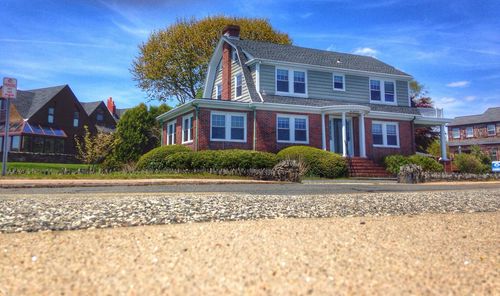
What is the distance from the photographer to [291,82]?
2222 centimetres

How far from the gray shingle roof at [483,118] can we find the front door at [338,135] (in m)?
31.6

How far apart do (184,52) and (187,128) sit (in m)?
15.1

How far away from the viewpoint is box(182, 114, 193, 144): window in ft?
67.4

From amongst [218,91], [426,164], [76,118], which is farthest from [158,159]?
[76,118]

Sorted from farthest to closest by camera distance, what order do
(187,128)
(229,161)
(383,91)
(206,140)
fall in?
(383,91)
(187,128)
(206,140)
(229,161)

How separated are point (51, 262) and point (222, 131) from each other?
16.8 m

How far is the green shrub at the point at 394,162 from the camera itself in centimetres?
2012

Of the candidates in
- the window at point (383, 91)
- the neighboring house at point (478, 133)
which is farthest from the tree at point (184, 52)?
the neighboring house at point (478, 133)

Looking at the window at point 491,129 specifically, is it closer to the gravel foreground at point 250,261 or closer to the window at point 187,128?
the window at point 187,128

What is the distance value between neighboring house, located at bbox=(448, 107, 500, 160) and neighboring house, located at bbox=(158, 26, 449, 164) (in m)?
27.0

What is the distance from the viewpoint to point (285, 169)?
1487 centimetres

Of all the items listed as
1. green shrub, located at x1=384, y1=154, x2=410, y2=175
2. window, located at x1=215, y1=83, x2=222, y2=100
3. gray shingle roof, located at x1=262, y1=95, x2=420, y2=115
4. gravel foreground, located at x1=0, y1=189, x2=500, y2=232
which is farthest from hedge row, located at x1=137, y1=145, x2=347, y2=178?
gravel foreground, located at x1=0, y1=189, x2=500, y2=232

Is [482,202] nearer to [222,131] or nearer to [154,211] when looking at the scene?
[154,211]

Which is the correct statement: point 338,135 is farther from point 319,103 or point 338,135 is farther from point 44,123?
point 44,123
